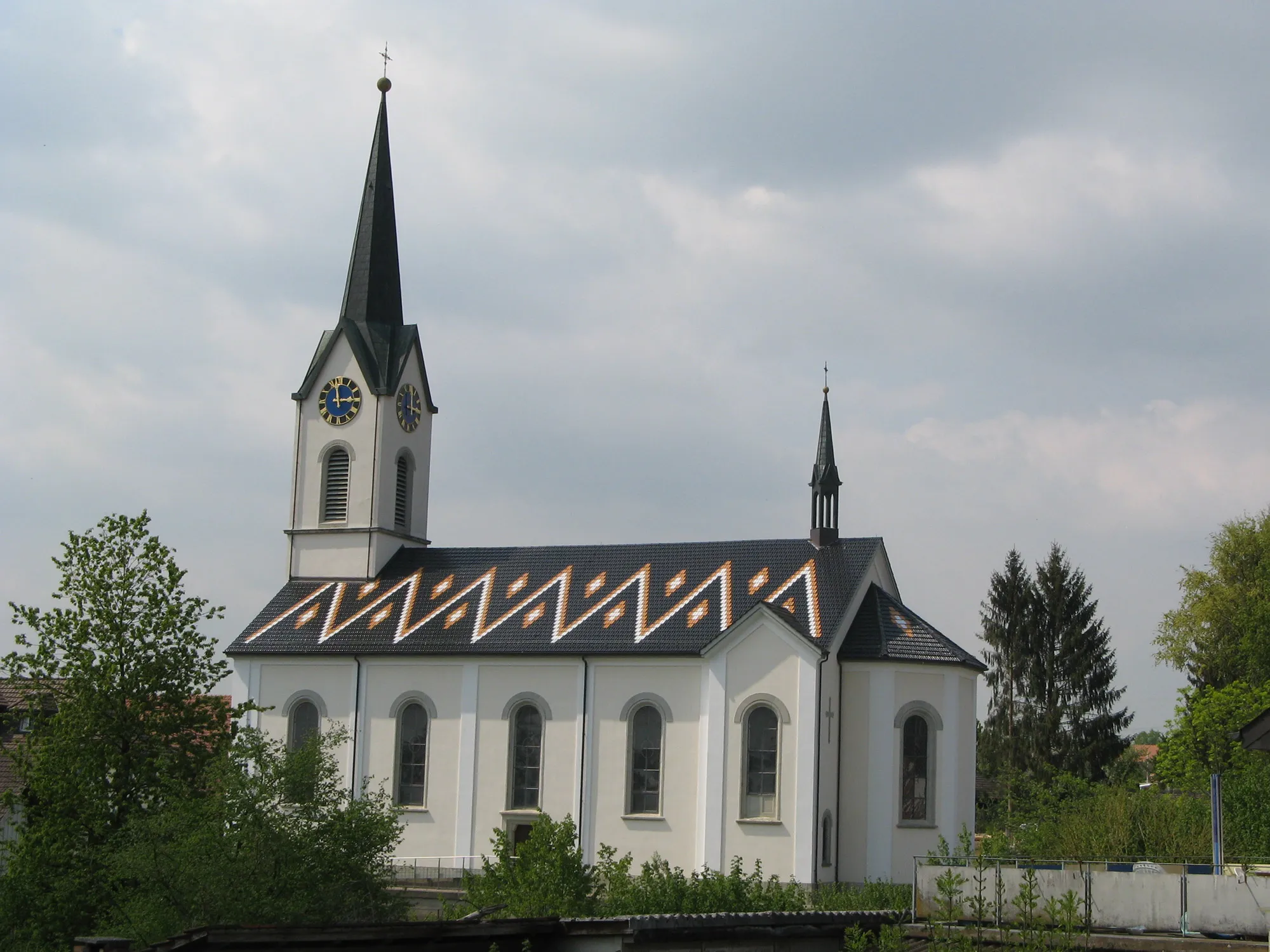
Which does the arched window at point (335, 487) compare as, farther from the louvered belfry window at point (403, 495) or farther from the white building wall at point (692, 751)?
the white building wall at point (692, 751)

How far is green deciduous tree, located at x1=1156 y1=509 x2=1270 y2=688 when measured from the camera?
196 ft

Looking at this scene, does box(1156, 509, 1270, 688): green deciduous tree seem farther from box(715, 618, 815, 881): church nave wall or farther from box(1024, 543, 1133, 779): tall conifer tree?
box(715, 618, 815, 881): church nave wall

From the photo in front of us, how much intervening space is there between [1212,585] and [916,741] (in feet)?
95.0

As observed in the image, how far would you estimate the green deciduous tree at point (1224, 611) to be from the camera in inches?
2346

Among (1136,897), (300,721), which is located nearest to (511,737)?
(300,721)

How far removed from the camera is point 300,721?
43.9 meters

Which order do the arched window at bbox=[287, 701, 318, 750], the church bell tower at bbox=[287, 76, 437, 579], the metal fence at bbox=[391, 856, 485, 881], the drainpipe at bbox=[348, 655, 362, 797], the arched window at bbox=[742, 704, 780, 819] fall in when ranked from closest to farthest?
the arched window at bbox=[742, 704, 780, 819]
the metal fence at bbox=[391, 856, 485, 881]
the drainpipe at bbox=[348, 655, 362, 797]
the arched window at bbox=[287, 701, 318, 750]
the church bell tower at bbox=[287, 76, 437, 579]

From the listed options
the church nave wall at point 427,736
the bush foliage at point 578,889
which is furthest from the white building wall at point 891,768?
the church nave wall at point 427,736

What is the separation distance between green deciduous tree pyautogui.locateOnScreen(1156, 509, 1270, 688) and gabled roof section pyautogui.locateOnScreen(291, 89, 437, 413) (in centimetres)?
3339

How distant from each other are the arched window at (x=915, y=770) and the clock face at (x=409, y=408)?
19.1 m

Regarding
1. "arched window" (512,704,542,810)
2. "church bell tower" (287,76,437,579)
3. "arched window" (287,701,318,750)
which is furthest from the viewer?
"church bell tower" (287,76,437,579)

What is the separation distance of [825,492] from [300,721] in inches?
667

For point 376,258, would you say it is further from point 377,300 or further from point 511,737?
point 511,737

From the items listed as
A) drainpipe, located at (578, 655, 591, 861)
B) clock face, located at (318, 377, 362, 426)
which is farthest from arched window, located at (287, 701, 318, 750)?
clock face, located at (318, 377, 362, 426)
